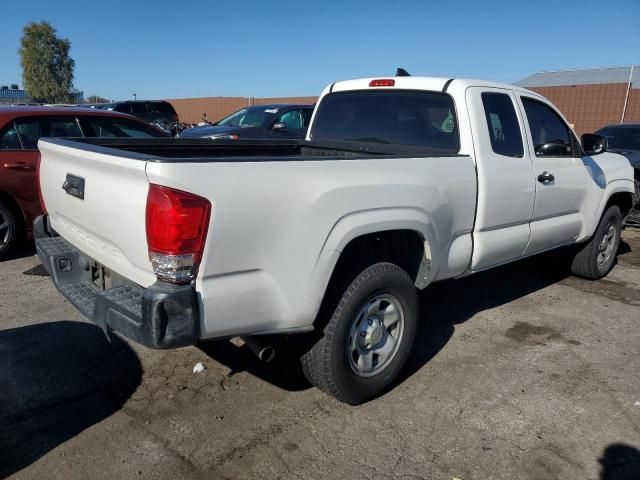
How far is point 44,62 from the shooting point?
5472 cm

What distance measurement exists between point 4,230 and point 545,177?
5.38 meters

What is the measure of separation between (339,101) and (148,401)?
114 inches

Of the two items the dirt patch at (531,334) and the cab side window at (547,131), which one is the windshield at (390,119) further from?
the dirt patch at (531,334)

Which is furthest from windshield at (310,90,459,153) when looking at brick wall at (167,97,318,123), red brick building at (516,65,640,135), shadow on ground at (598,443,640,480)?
brick wall at (167,97,318,123)

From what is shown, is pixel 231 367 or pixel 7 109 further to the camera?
pixel 7 109

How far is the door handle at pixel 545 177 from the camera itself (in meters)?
4.30

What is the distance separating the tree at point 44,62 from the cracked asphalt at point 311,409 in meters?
57.7

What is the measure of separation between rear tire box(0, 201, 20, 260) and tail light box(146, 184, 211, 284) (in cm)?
423

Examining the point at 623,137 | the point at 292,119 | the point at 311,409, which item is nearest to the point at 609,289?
the point at 311,409

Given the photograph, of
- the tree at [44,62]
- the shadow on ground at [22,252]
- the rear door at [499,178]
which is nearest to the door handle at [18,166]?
the shadow on ground at [22,252]

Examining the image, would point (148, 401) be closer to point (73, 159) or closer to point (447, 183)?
point (73, 159)

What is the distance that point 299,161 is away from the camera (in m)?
2.63

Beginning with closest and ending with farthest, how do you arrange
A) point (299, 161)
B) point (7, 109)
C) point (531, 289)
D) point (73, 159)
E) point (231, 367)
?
1. point (299, 161)
2. point (73, 159)
3. point (231, 367)
4. point (531, 289)
5. point (7, 109)

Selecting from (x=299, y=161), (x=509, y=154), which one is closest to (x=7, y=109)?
(x=299, y=161)
